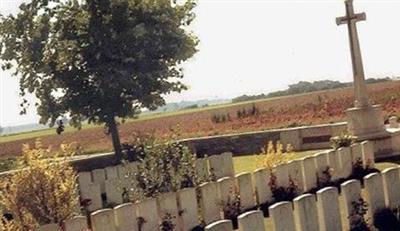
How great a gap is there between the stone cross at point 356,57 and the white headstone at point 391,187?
5.67m

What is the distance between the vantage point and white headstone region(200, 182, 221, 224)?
1015 cm

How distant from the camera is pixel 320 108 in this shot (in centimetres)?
2923

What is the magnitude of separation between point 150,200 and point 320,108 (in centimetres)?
2092

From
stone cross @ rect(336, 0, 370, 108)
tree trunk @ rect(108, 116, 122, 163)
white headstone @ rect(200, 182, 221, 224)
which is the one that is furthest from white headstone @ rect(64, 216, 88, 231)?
tree trunk @ rect(108, 116, 122, 163)

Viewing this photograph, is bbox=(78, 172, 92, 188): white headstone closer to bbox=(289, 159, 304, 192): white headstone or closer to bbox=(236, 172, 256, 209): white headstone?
bbox=(236, 172, 256, 209): white headstone

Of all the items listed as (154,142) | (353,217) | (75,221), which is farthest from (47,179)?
(353,217)

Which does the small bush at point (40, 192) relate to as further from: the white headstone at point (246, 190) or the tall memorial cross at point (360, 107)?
the tall memorial cross at point (360, 107)

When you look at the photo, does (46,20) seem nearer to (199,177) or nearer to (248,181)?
(199,177)

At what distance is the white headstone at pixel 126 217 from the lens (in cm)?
912

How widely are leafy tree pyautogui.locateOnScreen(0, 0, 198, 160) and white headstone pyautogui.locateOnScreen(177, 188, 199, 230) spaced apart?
950cm

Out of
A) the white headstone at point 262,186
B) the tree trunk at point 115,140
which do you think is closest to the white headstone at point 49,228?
Result: the white headstone at point 262,186

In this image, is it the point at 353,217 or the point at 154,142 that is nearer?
the point at 353,217

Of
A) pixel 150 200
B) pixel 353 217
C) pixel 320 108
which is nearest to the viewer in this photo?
pixel 353 217

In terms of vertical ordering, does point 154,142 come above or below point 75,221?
above
